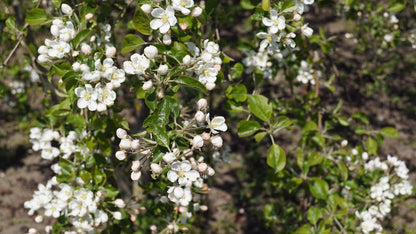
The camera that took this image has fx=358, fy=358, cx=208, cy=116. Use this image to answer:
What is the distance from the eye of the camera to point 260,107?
1.78 metres

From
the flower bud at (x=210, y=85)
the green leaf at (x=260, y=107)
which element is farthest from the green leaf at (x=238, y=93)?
the flower bud at (x=210, y=85)

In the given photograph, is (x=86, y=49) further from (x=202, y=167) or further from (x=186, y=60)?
(x=202, y=167)

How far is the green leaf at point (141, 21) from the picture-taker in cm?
140

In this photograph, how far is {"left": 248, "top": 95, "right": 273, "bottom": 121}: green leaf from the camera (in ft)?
5.75

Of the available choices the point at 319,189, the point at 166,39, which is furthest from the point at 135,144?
the point at 319,189

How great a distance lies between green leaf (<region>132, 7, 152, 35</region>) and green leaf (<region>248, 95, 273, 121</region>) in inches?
24.8

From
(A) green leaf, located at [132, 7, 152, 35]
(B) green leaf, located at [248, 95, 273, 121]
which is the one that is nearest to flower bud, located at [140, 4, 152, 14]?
(A) green leaf, located at [132, 7, 152, 35]

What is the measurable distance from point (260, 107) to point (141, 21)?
714 millimetres

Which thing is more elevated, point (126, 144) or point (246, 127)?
point (126, 144)

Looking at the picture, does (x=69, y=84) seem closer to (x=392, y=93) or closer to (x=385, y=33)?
(x=385, y=33)

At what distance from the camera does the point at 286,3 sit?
1585 millimetres

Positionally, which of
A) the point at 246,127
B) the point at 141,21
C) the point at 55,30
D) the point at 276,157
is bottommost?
the point at 276,157

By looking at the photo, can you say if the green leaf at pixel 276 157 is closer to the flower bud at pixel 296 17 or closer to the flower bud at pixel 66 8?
the flower bud at pixel 296 17

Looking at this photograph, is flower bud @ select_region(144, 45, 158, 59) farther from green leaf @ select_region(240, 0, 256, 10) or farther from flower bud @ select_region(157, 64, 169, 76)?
green leaf @ select_region(240, 0, 256, 10)
